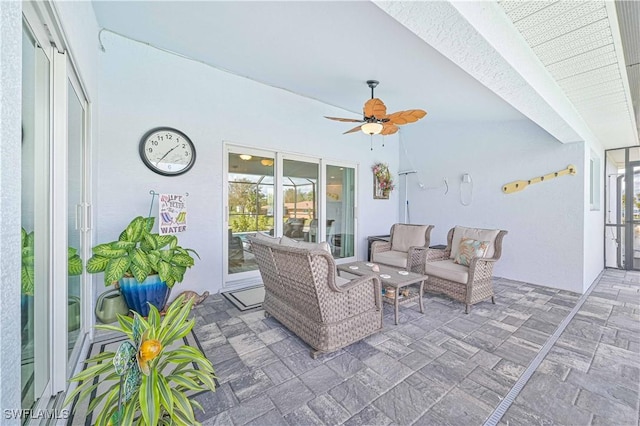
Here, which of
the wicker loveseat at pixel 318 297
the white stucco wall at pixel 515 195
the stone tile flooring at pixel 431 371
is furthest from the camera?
the white stucco wall at pixel 515 195

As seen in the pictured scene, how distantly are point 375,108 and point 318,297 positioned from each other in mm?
2331

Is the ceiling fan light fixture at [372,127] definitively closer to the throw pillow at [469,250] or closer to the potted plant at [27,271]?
the throw pillow at [469,250]

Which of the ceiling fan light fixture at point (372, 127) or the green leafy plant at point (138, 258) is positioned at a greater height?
the ceiling fan light fixture at point (372, 127)

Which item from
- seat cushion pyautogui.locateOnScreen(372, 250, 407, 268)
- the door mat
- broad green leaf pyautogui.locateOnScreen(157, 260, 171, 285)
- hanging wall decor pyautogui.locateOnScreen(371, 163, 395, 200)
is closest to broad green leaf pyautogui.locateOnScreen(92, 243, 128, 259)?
broad green leaf pyautogui.locateOnScreen(157, 260, 171, 285)

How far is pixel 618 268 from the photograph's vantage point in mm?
5375

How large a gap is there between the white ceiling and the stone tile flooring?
2.28 metres

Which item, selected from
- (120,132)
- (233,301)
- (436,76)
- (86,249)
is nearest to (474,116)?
(436,76)

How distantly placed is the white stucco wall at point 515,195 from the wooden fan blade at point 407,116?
8.25ft

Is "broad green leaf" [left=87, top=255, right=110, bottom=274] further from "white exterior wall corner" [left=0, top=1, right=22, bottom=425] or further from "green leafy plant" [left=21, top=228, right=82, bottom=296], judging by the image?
"white exterior wall corner" [left=0, top=1, right=22, bottom=425]

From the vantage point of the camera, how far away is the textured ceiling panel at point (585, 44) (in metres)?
1.76

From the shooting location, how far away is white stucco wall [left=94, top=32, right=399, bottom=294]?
3041 millimetres

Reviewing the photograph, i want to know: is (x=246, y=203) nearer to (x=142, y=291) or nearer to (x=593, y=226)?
(x=142, y=291)

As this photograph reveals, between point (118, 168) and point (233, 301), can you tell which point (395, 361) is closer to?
point (233, 301)

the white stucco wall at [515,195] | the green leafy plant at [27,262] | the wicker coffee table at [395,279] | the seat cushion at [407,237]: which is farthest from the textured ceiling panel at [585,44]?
the green leafy plant at [27,262]
